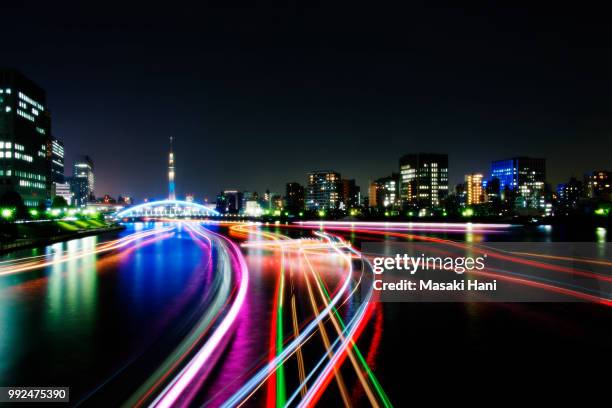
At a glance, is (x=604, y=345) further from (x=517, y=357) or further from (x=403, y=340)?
(x=403, y=340)

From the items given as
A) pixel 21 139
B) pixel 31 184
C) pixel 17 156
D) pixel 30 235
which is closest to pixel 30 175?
pixel 31 184

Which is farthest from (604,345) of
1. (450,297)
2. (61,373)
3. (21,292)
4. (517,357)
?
(21,292)

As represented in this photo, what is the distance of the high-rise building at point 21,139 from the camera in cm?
11425

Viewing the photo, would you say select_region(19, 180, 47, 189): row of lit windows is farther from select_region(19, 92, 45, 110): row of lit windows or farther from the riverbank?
the riverbank

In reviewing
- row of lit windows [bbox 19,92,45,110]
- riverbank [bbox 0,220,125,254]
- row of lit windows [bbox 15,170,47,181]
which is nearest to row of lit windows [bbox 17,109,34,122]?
row of lit windows [bbox 19,92,45,110]

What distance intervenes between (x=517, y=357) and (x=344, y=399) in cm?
326

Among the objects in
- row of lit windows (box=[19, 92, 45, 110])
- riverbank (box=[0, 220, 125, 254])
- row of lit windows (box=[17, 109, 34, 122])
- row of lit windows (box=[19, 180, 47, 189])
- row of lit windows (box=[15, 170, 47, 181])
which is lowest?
riverbank (box=[0, 220, 125, 254])

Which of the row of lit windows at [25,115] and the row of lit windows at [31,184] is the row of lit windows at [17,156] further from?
the row of lit windows at [25,115]

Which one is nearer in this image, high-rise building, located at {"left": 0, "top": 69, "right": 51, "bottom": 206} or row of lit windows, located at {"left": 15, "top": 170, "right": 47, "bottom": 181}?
high-rise building, located at {"left": 0, "top": 69, "right": 51, "bottom": 206}

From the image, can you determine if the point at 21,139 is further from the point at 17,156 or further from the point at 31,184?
the point at 31,184

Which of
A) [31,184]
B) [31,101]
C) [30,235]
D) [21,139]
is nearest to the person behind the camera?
[30,235]

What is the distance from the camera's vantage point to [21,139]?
11925 centimetres

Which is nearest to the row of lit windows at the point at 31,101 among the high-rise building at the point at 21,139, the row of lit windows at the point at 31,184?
the high-rise building at the point at 21,139

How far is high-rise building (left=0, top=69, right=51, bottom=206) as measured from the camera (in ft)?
375
